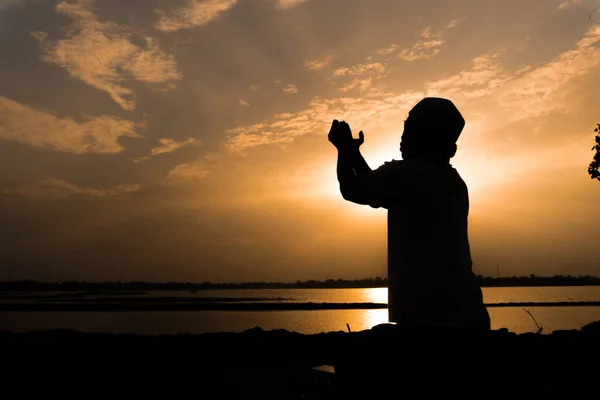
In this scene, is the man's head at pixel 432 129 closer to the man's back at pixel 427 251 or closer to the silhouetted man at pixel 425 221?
the silhouetted man at pixel 425 221

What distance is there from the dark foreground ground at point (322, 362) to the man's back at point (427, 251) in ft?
0.43

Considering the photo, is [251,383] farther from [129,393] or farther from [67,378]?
[67,378]

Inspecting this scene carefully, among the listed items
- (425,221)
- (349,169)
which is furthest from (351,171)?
(425,221)

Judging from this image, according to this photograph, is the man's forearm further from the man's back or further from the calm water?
the calm water

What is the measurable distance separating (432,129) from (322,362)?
1423 cm

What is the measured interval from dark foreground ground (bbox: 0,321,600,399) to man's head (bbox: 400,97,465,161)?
0.82m

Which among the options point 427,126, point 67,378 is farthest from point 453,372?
point 67,378

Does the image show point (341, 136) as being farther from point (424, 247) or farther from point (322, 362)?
point (322, 362)

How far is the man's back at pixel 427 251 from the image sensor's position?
6.83 ft

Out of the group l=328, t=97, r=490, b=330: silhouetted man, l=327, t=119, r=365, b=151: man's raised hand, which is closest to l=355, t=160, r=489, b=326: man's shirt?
l=328, t=97, r=490, b=330: silhouetted man

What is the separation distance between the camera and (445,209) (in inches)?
87.7

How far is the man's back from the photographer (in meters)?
2.08

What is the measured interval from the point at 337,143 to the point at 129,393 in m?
9.64

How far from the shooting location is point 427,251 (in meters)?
2.14
